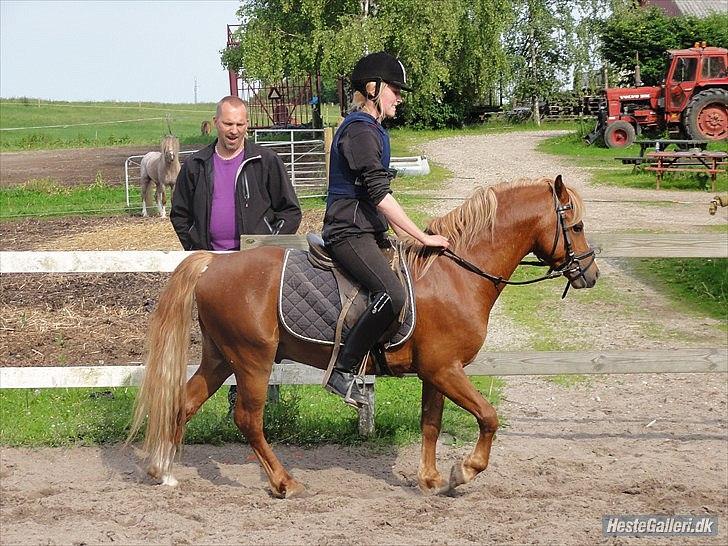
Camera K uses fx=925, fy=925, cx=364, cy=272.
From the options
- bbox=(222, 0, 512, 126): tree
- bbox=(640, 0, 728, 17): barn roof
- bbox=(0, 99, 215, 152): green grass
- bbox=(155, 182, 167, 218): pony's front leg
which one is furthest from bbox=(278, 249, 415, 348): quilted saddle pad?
bbox=(640, 0, 728, 17): barn roof

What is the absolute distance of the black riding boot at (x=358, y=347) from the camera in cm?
498

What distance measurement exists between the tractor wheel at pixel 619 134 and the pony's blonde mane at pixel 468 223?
25.3 metres

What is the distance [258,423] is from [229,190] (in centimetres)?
149

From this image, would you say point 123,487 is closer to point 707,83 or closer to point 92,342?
point 92,342

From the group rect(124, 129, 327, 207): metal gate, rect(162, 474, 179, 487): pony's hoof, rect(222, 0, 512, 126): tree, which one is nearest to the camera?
rect(162, 474, 179, 487): pony's hoof

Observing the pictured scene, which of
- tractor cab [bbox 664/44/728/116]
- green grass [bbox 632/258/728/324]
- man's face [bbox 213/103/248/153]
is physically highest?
tractor cab [bbox 664/44/728/116]

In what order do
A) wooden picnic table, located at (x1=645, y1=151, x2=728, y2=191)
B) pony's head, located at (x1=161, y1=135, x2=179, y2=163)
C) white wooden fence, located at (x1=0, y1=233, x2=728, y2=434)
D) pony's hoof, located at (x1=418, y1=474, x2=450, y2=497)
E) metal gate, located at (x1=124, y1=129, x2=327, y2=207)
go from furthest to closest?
wooden picnic table, located at (x1=645, y1=151, x2=728, y2=191) < metal gate, located at (x1=124, y1=129, x2=327, y2=207) < pony's head, located at (x1=161, y1=135, x2=179, y2=163) < white wooden fence, located at (x1=0, y1=233, x2=728, y2=434) < pony's hoof, located at (x1=418, y1=474, x2=450, y2=497)

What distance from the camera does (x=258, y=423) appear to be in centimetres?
532

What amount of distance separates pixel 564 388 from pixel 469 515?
9.72 ft

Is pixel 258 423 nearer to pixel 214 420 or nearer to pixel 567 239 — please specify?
pixel 214 420

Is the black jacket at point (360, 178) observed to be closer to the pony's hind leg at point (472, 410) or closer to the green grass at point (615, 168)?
the pony's hind leg at point (472, 410)

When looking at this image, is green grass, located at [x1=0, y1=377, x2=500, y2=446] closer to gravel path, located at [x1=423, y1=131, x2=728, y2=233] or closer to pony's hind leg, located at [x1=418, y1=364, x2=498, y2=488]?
pony's hind leg, located at [x1=418, y1=364, x2=498, y2=488]

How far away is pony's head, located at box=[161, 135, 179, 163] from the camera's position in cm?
1733

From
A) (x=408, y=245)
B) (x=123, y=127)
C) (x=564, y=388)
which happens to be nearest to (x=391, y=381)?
(x=564, y=388)
